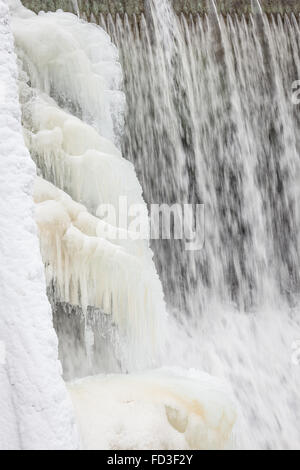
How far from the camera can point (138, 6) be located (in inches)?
173

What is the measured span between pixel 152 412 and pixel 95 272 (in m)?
0.70

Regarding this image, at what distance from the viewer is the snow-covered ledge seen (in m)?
1.35

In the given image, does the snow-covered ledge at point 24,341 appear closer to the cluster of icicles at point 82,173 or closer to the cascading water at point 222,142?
the cluster of icicles at point 82,173

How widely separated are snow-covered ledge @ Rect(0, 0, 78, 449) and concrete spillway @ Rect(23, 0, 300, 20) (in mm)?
3041

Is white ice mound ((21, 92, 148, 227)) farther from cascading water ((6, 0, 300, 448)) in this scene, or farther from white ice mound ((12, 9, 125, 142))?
white ice mound ((12, 9, 125, 142))

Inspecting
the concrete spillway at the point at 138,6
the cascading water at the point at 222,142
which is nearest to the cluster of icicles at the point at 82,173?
the concrete spillway at the point at 138,6

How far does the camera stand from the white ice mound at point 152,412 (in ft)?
5.41

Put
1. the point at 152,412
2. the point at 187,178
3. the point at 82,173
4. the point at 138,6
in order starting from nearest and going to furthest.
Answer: the point at 152,412 → the point at 82,173 → the point at 138,6 → the point at 187,178

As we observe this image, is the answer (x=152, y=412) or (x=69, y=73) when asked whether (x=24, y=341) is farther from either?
(x=69, y=73)

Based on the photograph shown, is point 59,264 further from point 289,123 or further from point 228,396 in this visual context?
point 289,123

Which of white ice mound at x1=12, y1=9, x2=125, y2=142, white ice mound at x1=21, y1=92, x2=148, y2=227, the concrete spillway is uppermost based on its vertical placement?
the concrete spillway

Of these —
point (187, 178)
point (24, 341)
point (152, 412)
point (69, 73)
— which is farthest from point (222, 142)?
point (24, 341)

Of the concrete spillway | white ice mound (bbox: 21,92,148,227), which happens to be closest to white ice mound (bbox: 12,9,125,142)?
white ice mound (bbox: 21,92,148,227)

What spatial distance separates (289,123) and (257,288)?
2.06 meters
